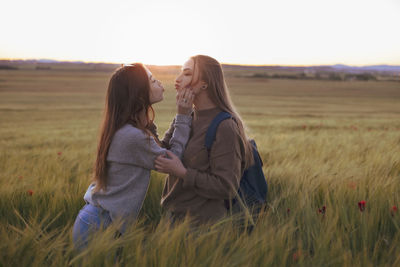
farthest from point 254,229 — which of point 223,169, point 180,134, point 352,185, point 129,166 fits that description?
point 352,185

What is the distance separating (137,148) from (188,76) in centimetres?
61

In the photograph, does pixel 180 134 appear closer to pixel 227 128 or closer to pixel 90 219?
pixel 227 128

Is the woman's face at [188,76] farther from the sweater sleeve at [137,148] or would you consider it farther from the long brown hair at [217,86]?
the sweater sleeve at [137,148]

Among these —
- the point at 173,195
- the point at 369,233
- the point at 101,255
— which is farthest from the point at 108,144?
the point at 369,233

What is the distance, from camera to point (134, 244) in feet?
6.48

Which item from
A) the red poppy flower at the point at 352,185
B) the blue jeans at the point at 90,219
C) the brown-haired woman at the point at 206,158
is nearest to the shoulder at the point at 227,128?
the brown-haired woman at the point at 206,158

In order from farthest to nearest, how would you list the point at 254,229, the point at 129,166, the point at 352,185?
the point at 352,185
the point at 129,166
the point at 254,229

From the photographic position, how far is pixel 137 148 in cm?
265

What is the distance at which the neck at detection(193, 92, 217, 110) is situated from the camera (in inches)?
112

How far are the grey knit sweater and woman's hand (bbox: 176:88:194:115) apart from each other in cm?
4

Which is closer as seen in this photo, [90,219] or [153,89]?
[90,219]

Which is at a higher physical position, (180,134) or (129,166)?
(180,134)

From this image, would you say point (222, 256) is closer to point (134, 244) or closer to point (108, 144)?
point (134, 244)

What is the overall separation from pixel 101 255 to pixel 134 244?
0.68 ft
